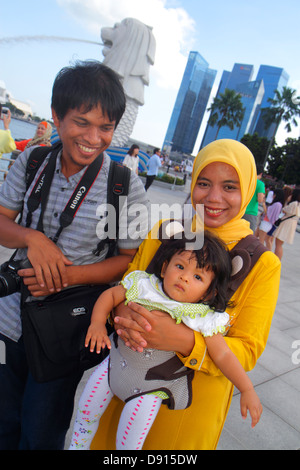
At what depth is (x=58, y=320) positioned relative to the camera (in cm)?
134

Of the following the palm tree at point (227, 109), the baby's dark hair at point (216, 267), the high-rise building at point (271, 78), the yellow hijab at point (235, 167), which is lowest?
the baby's dark hair at point (216, 267)

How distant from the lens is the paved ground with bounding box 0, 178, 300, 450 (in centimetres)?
235

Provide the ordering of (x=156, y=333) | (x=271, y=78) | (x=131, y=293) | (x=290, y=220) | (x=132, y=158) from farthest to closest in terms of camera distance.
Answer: (x=271, y=78) < (x=132, y=158) < (x=290, y=220) < (x=131, y=293) < (x=156, y=333)

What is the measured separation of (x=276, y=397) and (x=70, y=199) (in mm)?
2744

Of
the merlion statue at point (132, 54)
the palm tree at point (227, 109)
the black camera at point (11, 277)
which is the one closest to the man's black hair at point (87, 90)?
the black camera at point (11, 277)

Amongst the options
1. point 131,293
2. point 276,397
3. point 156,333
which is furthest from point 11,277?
point 276,397

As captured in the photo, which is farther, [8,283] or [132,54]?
[132,54]

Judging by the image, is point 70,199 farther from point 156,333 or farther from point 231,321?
point 231,321

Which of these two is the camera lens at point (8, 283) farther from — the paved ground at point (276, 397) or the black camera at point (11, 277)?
the paved ground at point (276, 397)

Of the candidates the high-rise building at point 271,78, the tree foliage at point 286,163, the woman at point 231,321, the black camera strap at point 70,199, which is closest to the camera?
the woman at point 231,321

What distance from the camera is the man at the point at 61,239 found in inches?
51.8

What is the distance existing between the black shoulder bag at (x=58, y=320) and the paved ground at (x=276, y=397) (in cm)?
118

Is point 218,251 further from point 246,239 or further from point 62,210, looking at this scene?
point 62,210

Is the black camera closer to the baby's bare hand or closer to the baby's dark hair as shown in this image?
the baby's bare hand
